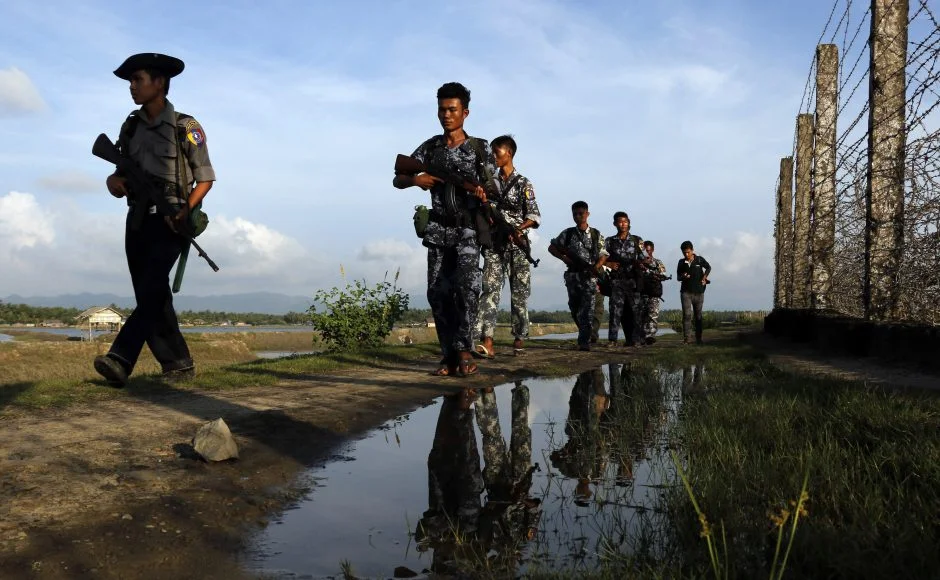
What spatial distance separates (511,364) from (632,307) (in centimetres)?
573

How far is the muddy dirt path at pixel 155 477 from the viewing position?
213 centimetres

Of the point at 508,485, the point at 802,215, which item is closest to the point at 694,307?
the point at 802,215

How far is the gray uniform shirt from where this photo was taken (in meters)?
5.69

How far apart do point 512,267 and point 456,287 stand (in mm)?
3527

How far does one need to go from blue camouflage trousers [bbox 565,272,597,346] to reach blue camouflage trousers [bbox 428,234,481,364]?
4.99 metres

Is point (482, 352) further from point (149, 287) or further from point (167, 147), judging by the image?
point (167, 147)

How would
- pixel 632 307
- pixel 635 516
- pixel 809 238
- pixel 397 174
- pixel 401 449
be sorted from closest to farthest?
pixel 635 516 → pixel 401 449 → pixel 397 174 → pixel 809 238 → pixel 632 307

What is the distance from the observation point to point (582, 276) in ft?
38.5

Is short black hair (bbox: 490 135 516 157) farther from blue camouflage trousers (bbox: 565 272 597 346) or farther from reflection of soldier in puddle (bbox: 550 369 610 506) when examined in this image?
reflection of soldier in puddle (bbox: 550 369 610 506)

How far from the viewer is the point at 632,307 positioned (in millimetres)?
13617

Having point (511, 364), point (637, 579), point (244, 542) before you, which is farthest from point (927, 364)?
point (244, 542)

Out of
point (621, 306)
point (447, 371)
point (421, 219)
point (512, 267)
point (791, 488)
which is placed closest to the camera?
point (791, 488)

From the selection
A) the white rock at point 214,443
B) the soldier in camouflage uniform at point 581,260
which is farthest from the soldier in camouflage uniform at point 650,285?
the white rock at point 214,443

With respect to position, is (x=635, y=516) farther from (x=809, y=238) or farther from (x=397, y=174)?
(x=809, y=238)
